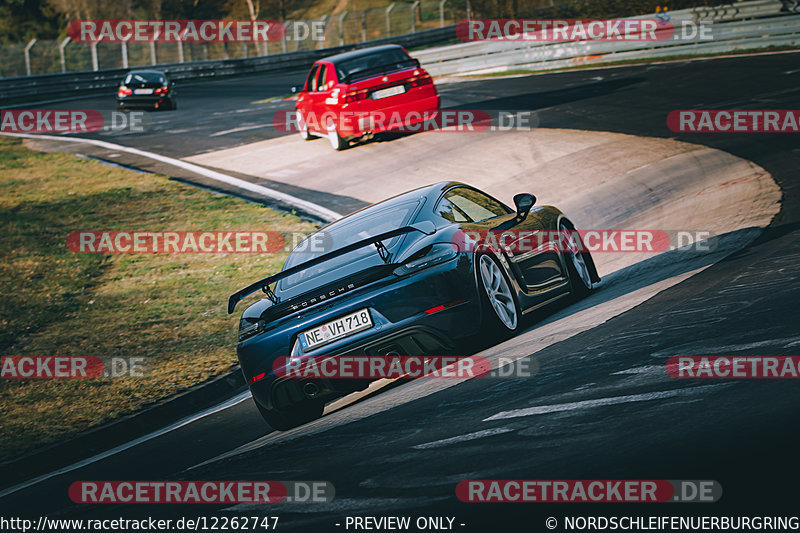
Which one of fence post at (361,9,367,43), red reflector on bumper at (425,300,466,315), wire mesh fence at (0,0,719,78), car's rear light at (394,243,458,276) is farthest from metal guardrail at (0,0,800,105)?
red reflector on bumper at (425,300,466,315)

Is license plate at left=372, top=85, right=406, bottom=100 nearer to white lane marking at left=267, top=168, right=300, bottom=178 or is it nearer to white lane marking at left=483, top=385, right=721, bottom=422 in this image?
white lane marking at left=267, top=168, right=300, bottom=178

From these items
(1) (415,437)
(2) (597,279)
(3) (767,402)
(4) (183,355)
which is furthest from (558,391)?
(4) (183,355)

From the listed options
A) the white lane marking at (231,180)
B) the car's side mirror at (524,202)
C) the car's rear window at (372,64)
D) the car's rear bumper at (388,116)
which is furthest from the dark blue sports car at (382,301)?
the car's rear window at (372,64)

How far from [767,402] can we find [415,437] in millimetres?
1828

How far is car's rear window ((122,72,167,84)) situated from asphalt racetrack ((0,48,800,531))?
1888 cm

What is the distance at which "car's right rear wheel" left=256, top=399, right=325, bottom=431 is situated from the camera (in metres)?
6.29

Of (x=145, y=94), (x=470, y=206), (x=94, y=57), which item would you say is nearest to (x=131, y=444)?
(x=470, y=206)

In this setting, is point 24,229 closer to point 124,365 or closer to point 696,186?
point 124,365

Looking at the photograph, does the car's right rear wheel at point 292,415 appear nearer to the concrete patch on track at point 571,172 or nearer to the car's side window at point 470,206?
the car's side window at point 470,206

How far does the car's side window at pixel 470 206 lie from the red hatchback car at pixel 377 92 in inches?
406

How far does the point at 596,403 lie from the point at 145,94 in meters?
29.0

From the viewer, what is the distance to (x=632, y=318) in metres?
6.64

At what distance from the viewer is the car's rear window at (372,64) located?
59.0 feet

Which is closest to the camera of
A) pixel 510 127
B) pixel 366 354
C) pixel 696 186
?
pixel 366 354
